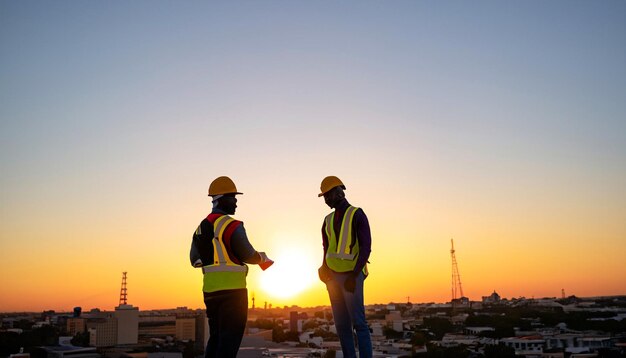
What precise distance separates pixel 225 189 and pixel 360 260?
172cm

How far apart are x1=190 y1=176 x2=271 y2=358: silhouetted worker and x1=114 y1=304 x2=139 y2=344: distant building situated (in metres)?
99.9

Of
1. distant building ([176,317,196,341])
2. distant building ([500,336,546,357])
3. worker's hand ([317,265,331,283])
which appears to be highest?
worker's hand ([317,265,331,283])

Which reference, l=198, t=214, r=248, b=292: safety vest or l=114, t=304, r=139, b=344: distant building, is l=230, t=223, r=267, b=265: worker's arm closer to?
l=198, t=214, r=248, b=292: safety vest

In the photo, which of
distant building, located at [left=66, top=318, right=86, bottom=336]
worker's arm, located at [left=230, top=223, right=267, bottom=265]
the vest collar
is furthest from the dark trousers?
distant building, located at [left=66, top=318, right=86, bottom=336]

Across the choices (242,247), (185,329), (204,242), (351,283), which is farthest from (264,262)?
(185,329)

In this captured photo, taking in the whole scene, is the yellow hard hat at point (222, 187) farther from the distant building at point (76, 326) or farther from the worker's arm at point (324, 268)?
the distant building at point (76, 326)

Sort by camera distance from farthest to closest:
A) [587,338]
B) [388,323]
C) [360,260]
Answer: [388,323] → [587,338] → [360,260]

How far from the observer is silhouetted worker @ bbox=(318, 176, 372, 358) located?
6715 millimetres

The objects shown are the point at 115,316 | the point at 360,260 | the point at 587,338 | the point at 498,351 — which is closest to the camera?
the point at 360,260

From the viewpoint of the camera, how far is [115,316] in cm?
10250

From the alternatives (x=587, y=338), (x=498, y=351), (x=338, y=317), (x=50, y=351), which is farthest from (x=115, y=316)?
(x=338, y=317)

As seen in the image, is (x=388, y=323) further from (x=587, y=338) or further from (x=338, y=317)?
A: (x=338, y=317)

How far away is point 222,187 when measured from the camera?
20.1 feet

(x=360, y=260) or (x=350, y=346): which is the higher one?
(x=360, y=260)
